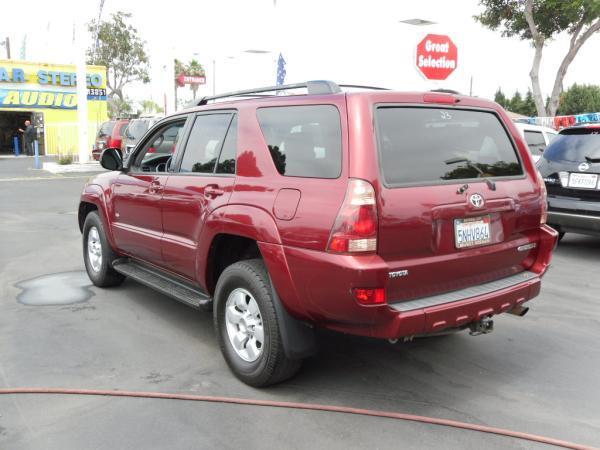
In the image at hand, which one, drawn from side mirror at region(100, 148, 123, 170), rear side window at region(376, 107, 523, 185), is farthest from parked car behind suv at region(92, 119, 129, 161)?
rear side window at region(376, 107, 523, 185)

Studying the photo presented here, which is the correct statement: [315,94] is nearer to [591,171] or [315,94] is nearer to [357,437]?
[357,437]

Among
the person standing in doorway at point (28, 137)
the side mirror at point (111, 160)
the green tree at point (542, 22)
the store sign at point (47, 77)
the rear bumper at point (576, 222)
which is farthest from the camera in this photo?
the store sign at point (47, 77)

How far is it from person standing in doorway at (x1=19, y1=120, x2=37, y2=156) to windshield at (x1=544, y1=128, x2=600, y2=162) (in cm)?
2600

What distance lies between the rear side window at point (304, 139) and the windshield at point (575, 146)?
16.6 ft

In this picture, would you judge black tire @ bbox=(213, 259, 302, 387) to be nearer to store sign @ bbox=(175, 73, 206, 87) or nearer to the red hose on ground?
the red hose on ground

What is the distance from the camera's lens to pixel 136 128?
63.7 feet

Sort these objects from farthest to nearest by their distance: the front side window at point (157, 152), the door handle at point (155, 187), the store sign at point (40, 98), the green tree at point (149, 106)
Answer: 1. the green tree at point (149, 106)
2. the store sign at point (40, 98)
3. the front side window at point (157, 152)
4. the door handle at point (155, 187)

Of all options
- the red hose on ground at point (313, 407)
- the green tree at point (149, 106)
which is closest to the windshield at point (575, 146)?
the red hose on ground at point (313, 407)

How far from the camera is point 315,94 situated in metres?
3.42

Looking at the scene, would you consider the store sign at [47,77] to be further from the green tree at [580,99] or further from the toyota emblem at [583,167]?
the green tree at [580,99]

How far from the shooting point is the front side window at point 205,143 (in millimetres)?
4078

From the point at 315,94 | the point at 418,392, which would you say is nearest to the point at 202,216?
the point at 315,94

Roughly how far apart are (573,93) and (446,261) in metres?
79.3

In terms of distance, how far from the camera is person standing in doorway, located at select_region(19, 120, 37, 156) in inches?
1092
